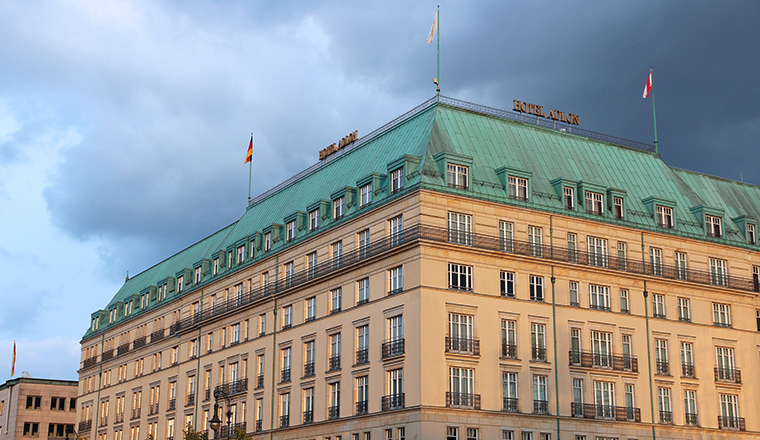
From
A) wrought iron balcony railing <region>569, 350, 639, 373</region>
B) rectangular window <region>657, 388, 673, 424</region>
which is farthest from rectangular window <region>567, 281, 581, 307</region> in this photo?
rectangular window <region>657, 388, 673, 424</region>

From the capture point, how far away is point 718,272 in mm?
84688

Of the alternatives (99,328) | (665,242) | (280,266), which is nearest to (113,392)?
(99,328)

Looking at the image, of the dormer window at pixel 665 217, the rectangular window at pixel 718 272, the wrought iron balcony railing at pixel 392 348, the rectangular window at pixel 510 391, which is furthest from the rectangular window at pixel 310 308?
the rectangular window at pixel 718 272

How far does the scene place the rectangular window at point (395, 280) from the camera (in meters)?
72.5

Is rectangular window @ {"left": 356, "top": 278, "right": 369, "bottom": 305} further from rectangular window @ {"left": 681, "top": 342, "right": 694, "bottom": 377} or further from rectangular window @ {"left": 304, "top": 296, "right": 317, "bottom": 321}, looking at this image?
rectangular window @ {"left": 681, "top": 342, "right": 694, "bottom": 377}

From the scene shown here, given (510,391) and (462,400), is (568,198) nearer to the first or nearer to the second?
(510,391)

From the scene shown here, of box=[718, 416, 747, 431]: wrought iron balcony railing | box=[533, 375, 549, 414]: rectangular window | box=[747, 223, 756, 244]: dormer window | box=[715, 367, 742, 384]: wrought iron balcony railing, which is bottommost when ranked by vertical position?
box=[718, 416, 747, 431]: wrought iron balcony railing

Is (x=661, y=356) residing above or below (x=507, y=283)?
below

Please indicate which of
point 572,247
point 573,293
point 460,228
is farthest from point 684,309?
point 460,228

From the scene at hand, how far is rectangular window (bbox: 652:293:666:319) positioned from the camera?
80.5 m

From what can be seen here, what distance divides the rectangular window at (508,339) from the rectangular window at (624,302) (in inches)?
423

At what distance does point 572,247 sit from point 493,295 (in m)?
8.78

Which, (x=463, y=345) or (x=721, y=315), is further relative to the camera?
(x=721, y=315)

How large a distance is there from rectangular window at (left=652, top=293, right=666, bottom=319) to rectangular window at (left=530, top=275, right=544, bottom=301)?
10738mm
